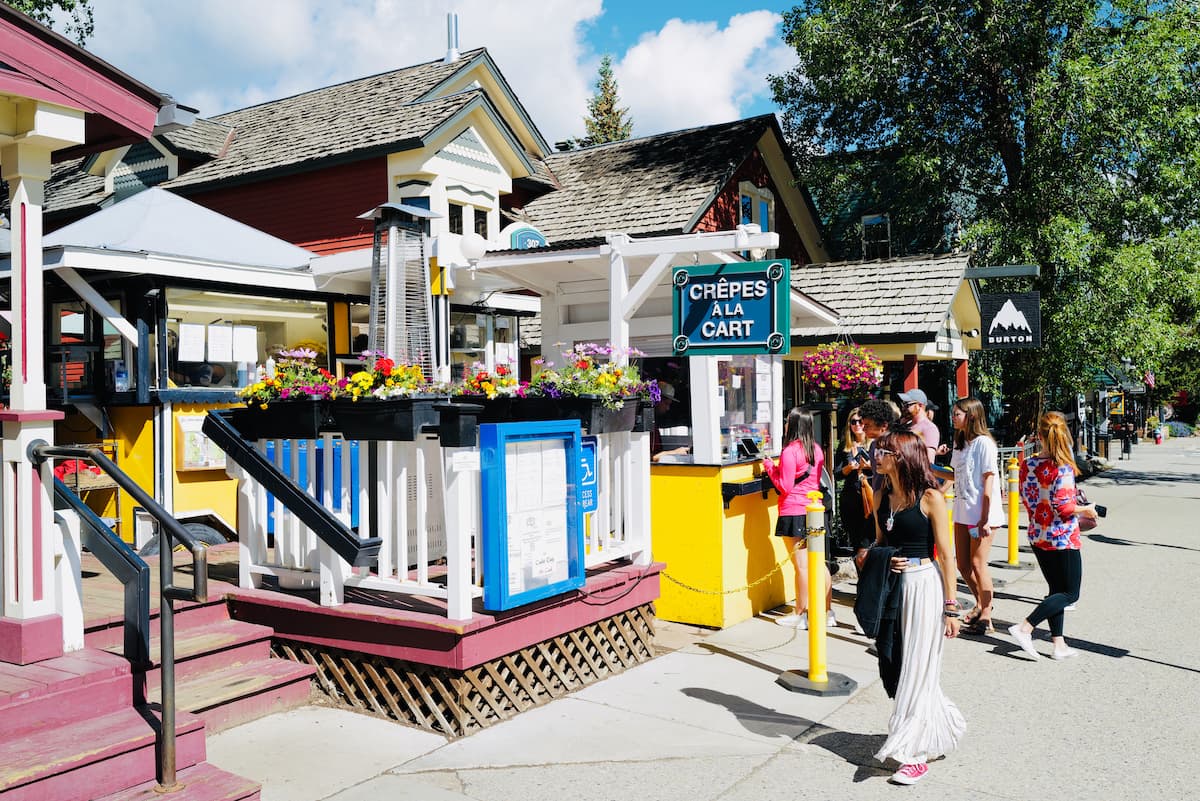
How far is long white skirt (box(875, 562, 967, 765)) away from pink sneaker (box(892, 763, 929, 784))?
0.08ft

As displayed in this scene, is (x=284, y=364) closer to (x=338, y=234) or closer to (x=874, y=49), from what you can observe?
(x=338, y=234)

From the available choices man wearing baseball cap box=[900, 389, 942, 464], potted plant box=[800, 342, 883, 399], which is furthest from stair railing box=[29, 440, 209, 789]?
potted plant box=[800, 342, 883, 399]

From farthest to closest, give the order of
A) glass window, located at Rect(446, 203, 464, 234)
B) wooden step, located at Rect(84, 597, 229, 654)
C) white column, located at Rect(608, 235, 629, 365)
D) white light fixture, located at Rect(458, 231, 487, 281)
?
glass window, located at Rect(446, 203, 464, 234), white light fixture, located at Rect(458, 231, 487, 281), white column, located at Rect(608, 235, 629, 365), wooden step, located at Rect(84, 597, 229, 654)

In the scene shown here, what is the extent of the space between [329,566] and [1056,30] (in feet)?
61.5

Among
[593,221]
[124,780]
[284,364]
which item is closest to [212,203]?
[593,221]

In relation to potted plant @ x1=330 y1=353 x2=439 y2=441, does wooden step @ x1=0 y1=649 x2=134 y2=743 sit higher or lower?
lower

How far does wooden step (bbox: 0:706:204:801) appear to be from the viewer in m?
3.97

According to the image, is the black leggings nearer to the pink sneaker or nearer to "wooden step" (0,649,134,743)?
the pink sneaker

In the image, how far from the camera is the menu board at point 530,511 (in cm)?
575

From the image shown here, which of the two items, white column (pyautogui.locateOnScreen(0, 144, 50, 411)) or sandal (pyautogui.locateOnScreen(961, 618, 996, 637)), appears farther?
sandal (pyautogui.locateOnScreen(961, 618, 996, 637))

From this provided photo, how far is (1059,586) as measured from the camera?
7.29 metres

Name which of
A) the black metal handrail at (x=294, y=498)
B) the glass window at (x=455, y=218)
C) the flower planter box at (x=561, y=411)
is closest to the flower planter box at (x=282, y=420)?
the black metal handrail at (x=294, y=498)

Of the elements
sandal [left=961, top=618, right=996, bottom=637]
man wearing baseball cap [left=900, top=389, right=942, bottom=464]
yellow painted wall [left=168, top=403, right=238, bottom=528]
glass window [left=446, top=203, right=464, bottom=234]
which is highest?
glass window [left=446, top=203, right=464, bottom=234]

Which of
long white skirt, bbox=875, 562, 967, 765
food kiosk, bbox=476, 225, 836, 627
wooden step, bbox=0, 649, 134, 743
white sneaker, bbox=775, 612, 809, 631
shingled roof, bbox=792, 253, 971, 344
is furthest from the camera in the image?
shingled roof, bbox=792, 253, 971, 344
